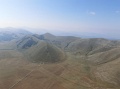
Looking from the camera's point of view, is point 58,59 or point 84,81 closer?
point 84,81

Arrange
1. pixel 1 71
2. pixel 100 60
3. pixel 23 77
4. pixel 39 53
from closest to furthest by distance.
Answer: pixel 23 77, pixel 1 71, pixel 100 60, pixel 39 53

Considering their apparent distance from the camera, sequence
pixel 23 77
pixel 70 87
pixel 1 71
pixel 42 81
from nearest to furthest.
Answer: pixel 70 87, pixel 42 81, pixel 23 77, pixel 1 71

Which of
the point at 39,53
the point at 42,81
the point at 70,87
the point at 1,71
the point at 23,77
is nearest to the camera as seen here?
the point at 70,87

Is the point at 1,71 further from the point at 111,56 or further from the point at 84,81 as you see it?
the point at 111,56

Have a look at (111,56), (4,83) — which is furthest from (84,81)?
(111,56)

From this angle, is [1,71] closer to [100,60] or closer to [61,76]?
[61,76]

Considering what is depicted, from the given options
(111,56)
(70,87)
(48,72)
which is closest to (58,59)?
(48,72)

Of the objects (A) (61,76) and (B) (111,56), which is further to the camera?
(B) (111,56)

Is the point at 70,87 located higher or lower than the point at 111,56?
lower

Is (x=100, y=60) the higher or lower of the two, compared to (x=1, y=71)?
higher
